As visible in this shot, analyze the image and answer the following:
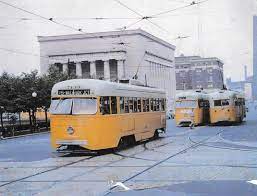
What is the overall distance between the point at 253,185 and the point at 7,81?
40827mm

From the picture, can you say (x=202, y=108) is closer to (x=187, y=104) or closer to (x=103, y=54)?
(x=187, y=104)

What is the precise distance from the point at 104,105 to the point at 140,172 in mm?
6219

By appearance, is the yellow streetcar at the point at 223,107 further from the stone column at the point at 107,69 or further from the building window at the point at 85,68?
the building window at the point at 85,68

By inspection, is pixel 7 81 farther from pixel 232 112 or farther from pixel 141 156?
pixel 141 156

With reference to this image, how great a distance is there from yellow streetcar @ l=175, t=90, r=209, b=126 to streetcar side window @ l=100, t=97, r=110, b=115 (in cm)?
2143

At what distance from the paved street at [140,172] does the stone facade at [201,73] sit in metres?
124

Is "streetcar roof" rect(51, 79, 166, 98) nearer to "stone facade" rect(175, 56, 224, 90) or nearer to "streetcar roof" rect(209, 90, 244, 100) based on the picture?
"streetcar roof" rect(209, 90, 244, 100)

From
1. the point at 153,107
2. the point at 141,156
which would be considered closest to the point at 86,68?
the point at 153,107

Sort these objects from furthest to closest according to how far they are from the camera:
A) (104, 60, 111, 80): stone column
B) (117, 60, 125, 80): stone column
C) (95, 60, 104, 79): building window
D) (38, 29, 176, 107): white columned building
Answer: (95, 60, 104, 79): building window → (104, 60, 111, 80): stone column → (117, 60, 125, 80): stone column → (38, 29, 176, 107): white columned building

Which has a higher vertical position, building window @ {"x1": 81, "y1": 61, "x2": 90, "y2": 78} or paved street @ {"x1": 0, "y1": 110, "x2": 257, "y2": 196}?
building window @ {"x1": 81, "y1": 61, "x2": 90, "y2": 78}

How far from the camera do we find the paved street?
430 inches

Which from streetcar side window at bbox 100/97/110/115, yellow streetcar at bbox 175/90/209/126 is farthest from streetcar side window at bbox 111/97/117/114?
yellow streetcar at bbox 175/90/209/126

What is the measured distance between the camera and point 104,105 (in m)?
19.5

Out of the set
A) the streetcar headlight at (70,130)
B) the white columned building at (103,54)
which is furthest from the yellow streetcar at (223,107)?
the white columned building at (103,54)
